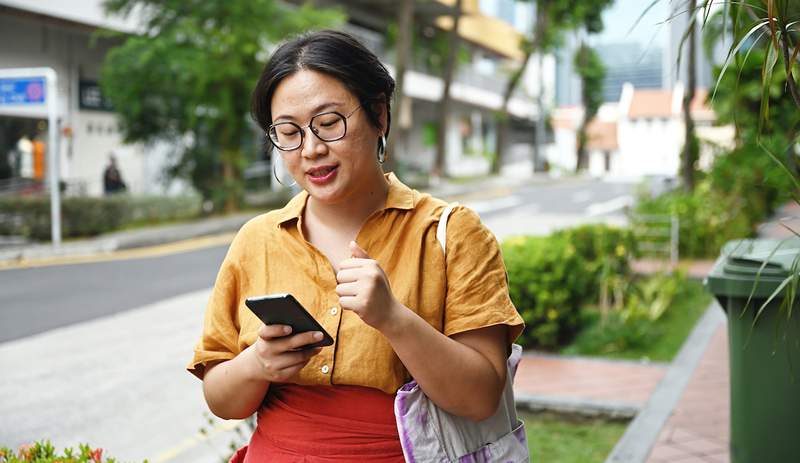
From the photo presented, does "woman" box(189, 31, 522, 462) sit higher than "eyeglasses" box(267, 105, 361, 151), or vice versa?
"eyeglasses" box(267, 105, 361, 151)

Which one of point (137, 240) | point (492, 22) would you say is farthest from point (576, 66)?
point (137, 240)

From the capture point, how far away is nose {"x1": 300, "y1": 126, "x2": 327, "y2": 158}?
1.82m

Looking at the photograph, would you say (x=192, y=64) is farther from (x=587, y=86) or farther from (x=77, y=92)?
(x=587, y=86)

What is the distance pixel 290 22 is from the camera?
65.6 ft

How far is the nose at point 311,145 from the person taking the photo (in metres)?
1.82

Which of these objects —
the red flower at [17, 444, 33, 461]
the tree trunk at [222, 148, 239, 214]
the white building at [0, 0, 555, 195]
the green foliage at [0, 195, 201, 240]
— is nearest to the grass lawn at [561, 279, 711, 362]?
the red flower at [17, 444, 33, 461]

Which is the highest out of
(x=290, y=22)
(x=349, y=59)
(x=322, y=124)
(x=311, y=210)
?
(x=290, y=22)

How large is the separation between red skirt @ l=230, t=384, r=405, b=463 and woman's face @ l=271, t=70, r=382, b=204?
405 millimetres

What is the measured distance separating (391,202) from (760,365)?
222 cm

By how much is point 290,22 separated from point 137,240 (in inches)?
249

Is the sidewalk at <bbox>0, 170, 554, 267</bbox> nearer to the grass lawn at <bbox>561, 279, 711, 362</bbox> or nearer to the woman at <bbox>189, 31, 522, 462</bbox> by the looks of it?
the grass lawn at <bbox>561, 279, 711, 362</bbox>

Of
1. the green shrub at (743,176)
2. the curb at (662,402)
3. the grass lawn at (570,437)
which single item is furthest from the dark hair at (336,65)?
the green shrub at (743,176)

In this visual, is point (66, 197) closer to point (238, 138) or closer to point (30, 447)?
point (238, 138)

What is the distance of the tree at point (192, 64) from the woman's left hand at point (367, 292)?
17.8 meters
